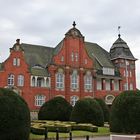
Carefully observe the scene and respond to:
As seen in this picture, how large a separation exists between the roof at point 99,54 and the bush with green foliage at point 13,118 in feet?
154

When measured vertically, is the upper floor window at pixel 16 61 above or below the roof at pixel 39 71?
above

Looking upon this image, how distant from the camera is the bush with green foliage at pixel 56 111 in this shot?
136ft

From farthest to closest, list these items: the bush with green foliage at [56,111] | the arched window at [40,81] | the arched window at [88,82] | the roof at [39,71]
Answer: the arched window at [88,82], the arched window at [40,81], the roof at [39,71], the bush with green foliage at [56,111]

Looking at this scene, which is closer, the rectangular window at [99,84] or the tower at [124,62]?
the rectangular window at [99,84]

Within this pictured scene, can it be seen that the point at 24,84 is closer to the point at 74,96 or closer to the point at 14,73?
the point at 14,73

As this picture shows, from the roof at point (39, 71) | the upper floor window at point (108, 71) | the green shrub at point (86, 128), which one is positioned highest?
the upper floor window at point (108, 71)

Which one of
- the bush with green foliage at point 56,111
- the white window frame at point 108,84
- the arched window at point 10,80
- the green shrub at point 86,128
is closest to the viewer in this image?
the green shrub at point 86,128

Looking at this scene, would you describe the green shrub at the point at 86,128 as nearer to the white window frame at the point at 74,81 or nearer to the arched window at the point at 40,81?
the arched window at the point at 40,81

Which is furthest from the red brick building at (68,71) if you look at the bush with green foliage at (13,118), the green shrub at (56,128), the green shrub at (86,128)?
the bush with green foliage at (13,118)

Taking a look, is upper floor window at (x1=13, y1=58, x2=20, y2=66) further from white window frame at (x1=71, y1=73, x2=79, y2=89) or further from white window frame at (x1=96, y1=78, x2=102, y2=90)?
white window frame at (x1=96, y1=78, x2=102, y2=90)

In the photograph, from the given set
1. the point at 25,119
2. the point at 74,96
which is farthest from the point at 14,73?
the point at 25,119

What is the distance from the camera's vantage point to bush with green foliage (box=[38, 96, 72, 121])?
41.6 metres

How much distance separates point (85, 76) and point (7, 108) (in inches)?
1704

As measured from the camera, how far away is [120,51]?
2768 inches
